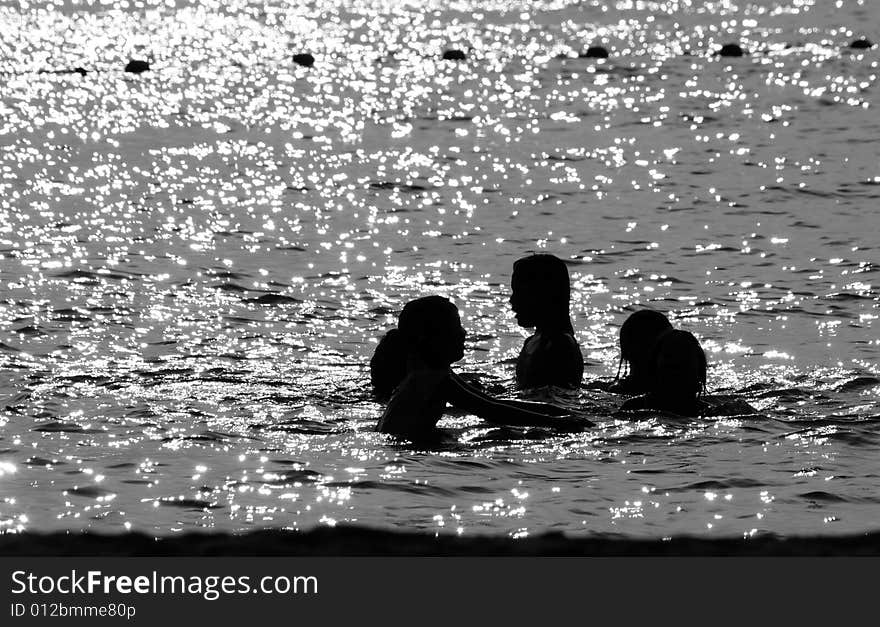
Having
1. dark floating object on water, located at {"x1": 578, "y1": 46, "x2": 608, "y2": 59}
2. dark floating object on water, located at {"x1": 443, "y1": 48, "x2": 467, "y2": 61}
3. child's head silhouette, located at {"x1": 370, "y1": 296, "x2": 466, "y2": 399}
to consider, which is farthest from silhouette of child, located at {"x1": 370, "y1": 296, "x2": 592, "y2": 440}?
dark floating object on water, located at {"x1": 578, "y1": 46, "x2": 608, "y2": 59}

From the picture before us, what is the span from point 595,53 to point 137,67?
592 inches

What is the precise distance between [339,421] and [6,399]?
9.44ft

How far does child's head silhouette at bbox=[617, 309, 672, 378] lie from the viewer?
11.8 metres

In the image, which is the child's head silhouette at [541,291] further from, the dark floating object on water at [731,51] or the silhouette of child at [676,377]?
the dark floating object on water at [731,51]

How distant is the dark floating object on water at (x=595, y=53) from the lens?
50.1 m

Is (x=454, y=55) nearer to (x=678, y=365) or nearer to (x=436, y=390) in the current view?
(x=678, y=365)

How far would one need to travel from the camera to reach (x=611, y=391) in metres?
12.4

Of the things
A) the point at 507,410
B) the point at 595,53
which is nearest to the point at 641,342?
the point at 507,410

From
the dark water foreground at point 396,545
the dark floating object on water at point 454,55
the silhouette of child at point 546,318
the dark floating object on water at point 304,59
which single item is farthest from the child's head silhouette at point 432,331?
the dark floating object on water at point 454,55

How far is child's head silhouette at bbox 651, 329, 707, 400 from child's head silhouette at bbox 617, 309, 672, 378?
205 mm

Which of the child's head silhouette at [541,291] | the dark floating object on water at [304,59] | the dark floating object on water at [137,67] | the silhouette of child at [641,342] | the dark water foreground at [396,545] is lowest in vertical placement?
the dark water foreground at [396,545]

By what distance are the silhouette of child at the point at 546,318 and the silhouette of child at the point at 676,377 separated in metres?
0.62

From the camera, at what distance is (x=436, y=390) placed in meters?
10.7

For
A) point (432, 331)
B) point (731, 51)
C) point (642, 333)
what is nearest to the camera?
point (432, 331)
